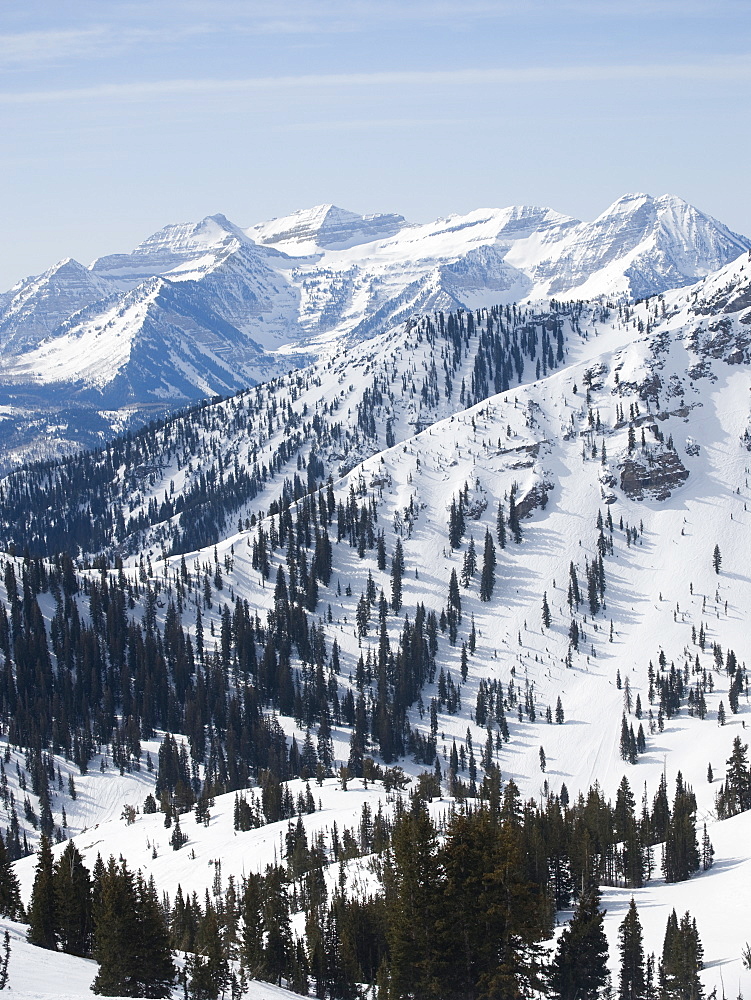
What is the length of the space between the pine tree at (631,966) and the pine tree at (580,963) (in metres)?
14.0

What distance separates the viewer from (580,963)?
8338cm

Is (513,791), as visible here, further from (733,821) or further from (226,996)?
(226,996)

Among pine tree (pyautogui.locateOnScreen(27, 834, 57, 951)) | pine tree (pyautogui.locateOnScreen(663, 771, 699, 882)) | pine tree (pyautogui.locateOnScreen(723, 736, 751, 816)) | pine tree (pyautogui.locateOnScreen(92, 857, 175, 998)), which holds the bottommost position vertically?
pine tree (pyautogui.locateOnScreen(723, 736, 751, 816))

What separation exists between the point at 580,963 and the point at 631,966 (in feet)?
54.6

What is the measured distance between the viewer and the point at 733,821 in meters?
164

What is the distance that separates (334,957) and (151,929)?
3409 cm

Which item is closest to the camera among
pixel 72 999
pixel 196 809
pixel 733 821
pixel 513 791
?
pixel 72 999

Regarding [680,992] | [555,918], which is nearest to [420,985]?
[680,992]

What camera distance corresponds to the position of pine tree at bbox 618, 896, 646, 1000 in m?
95.6

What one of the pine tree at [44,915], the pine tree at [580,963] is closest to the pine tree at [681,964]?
the pine tree at [580,963]

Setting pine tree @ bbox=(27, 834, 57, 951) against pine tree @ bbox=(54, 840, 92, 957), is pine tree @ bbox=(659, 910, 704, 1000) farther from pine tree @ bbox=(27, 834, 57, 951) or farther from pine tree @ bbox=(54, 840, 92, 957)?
pine tree @ bbox=(27, 834, 57, 951)

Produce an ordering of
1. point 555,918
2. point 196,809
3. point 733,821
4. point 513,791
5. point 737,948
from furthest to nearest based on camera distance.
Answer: point 196,809 < point 513,791 < point 733,821 < point 555,918 < point 737,948

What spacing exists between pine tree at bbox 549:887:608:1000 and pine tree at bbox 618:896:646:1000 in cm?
1396

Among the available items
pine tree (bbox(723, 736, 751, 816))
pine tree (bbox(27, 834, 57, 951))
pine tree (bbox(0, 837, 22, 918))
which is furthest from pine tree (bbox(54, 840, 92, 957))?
pine tree (bbox(723, 736, 751, 816))
